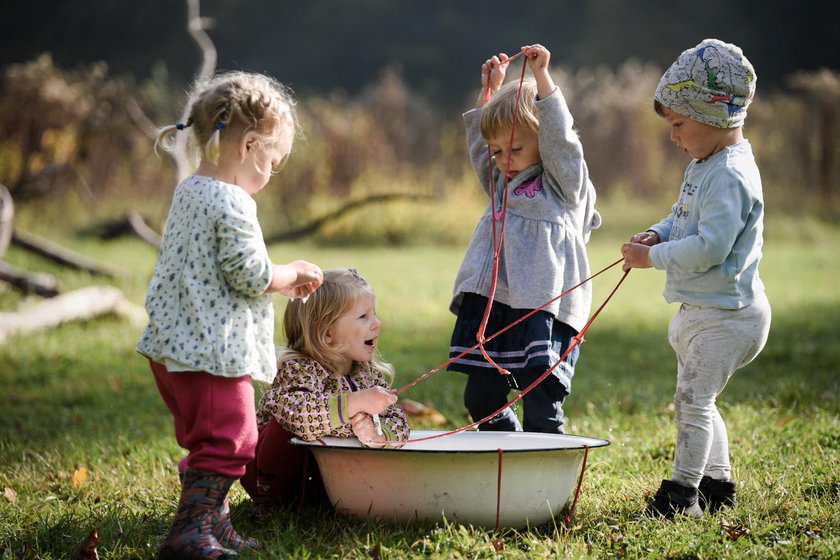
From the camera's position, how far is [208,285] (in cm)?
233

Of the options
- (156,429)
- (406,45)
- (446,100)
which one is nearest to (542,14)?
(406,45)

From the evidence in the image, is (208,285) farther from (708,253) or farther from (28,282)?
(28,282)

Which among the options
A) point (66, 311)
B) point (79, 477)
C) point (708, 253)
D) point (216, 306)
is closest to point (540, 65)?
point (708, 253)

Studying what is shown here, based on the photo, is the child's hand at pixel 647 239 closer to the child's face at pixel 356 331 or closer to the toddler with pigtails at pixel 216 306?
the child's face at pixel 356 331

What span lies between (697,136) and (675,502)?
108 centimetres

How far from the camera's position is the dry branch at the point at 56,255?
7930mm

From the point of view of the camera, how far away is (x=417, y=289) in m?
8.30

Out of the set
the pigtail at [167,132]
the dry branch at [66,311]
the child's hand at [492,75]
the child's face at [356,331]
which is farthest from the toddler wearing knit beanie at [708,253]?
the dry branch at [66,311]

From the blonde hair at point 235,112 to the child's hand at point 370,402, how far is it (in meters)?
0.76

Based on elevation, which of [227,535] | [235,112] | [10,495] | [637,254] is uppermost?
[235,112]

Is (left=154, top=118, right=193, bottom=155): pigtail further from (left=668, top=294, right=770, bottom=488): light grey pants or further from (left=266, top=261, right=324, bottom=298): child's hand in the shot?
(left=668, top=294, right=770, bottom=488): light grey pants

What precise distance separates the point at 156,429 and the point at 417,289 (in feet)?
14.4

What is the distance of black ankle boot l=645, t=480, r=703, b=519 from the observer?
263 cm

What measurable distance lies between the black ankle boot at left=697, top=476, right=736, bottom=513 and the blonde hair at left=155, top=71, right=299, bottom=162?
1645mm
